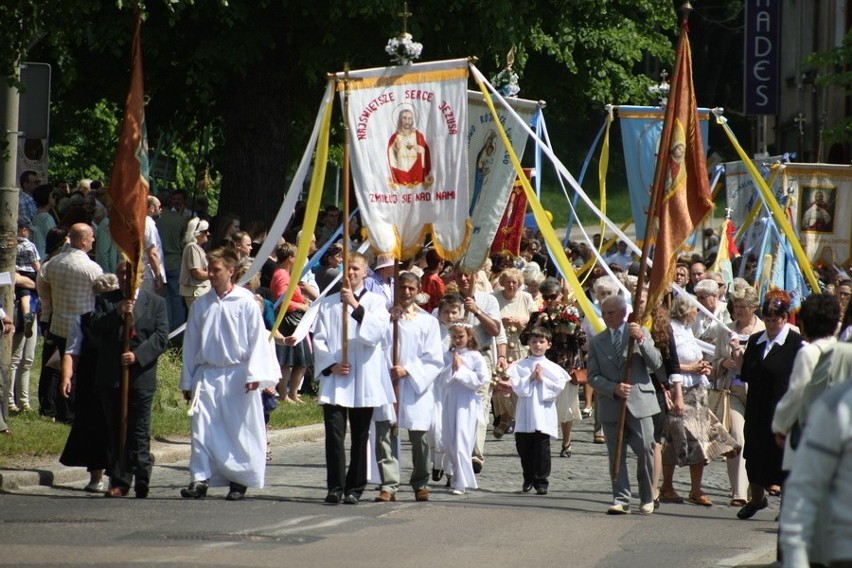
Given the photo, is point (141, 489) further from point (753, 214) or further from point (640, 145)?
point (753, 214)

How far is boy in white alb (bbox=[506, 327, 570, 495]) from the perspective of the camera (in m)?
13.8

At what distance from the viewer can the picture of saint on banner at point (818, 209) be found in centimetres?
2281

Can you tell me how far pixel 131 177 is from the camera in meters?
13.4

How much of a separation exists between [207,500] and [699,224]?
14.1ft

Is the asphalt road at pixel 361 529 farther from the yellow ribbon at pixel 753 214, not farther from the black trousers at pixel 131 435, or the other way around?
the yellow ribbon at pixel 753 214

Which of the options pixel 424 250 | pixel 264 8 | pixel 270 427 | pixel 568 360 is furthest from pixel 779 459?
pixel 264 8

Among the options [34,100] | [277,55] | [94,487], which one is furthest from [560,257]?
[277,55]

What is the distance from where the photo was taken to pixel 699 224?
43.3 ft

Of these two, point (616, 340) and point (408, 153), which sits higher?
point (408, 153)

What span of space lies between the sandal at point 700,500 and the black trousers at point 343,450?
2.75 meters

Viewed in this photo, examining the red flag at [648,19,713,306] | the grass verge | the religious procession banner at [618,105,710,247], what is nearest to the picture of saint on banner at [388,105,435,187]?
the red flag at [648,19,713,306]

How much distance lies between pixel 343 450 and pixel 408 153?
8.20ft

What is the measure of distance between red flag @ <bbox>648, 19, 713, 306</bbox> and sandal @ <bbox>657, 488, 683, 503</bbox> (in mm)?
1807

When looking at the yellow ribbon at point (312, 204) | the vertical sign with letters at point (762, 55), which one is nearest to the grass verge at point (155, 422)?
the yellow ribbon at point (312, 204)
